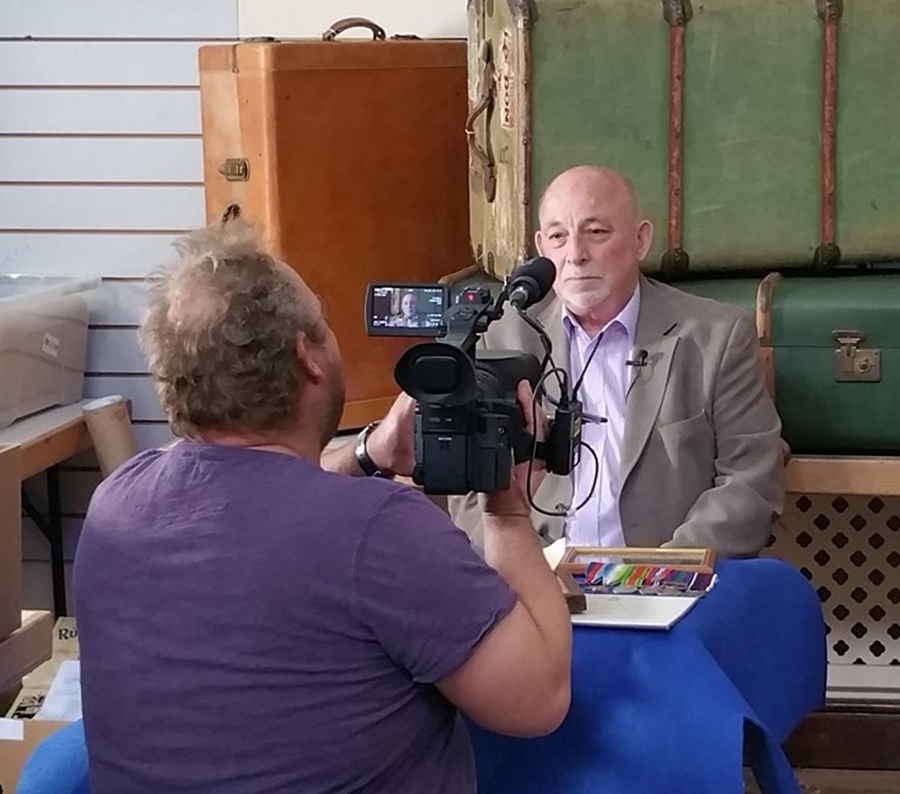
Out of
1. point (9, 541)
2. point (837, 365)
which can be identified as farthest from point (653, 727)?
point (837, 365)

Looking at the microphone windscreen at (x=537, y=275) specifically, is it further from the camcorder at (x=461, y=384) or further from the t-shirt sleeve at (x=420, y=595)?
the t-shirt sleeve at (x=420, y=595)

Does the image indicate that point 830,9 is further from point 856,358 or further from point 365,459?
point 365,459

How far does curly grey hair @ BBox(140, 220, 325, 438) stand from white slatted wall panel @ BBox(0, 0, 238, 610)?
2119mm

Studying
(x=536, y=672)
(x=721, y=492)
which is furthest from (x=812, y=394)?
(x=536, y=672)

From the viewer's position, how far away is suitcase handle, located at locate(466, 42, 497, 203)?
296 cm

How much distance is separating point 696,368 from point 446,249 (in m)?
0.84

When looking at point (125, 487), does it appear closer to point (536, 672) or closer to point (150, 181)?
point (536, 672)

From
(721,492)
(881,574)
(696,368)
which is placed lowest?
(881,574)

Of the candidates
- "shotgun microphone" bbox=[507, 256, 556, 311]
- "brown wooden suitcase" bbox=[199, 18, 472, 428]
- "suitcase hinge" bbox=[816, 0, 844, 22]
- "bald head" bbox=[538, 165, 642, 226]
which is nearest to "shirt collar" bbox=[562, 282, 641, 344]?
"bald head" bbox=[538, 165, 642, 226]

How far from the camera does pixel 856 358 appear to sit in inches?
109

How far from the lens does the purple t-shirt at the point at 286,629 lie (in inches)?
52.9

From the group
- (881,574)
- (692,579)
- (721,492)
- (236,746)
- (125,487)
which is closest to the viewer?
(236,746)

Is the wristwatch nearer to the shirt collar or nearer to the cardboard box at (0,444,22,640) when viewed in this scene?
the cardboard box at (0,444,22,640)

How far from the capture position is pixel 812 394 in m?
2.79
